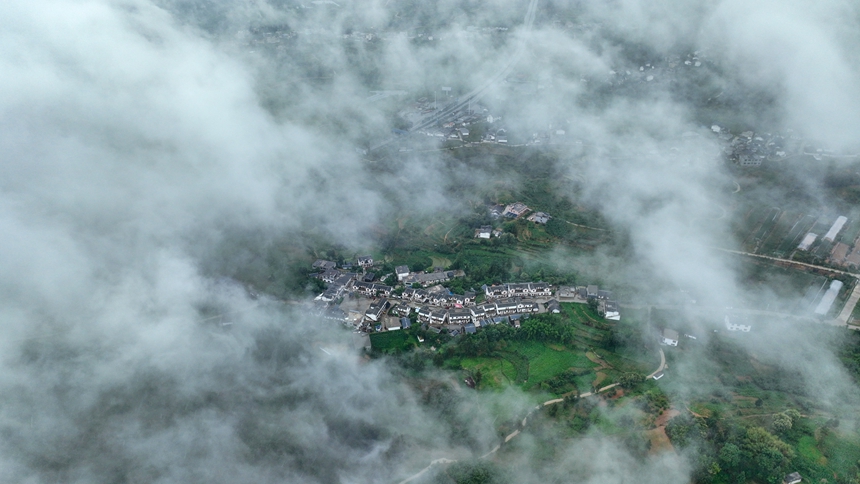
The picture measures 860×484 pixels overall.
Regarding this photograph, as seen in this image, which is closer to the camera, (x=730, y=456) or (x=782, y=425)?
(x=730, y=456)

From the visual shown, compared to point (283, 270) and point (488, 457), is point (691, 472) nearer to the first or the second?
point (488, 457)

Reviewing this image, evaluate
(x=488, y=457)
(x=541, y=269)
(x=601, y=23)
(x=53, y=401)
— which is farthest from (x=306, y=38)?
(x=488, y=457)

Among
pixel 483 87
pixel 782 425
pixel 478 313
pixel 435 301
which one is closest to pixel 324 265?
pixel 435 301

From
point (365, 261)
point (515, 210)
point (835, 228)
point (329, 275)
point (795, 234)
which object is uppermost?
point (835, 228)

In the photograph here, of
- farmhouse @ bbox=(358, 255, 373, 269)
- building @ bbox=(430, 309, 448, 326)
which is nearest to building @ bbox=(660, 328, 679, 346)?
building @ bbox=(430, 309, 448, 326)

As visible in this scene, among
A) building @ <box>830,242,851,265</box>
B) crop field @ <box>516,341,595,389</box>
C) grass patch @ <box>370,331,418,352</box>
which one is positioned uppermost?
building @ <box>830,242,851,265</box>

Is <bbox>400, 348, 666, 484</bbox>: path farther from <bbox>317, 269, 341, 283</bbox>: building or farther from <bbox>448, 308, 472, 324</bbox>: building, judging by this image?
<bbox>317, 269, 341, 283</bbox>: building

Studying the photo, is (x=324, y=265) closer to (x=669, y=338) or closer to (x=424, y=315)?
(x=424, y=315)
